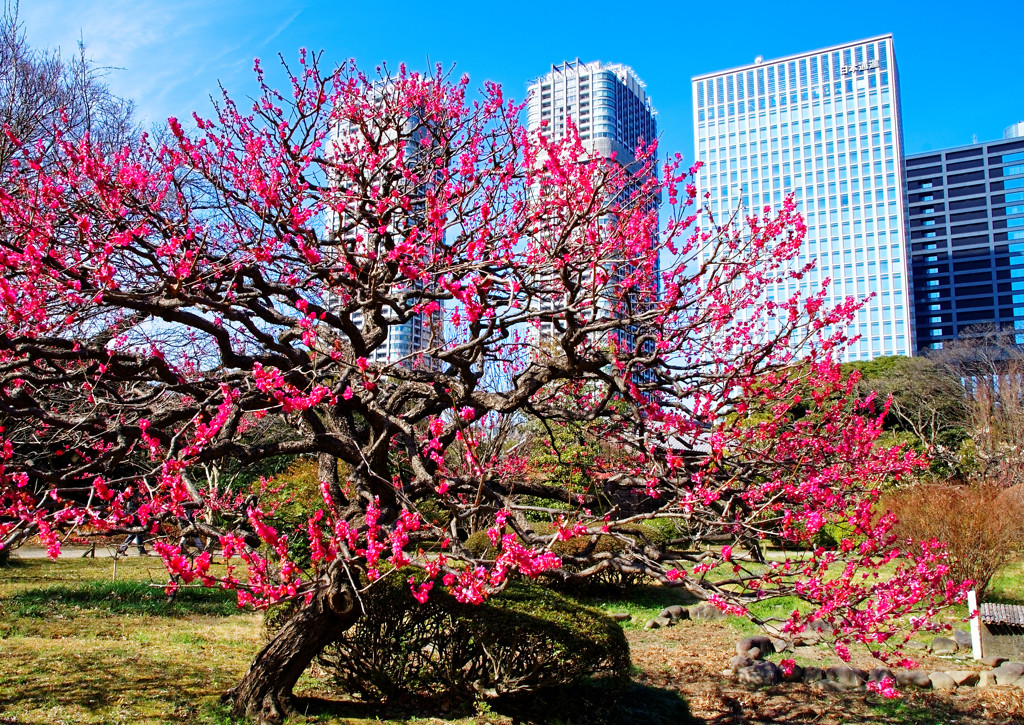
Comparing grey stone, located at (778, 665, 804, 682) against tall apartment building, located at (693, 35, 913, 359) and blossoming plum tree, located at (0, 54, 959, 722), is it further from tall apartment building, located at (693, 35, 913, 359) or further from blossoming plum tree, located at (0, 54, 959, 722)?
tall apartment building, located at (693, 35, 913, 359)

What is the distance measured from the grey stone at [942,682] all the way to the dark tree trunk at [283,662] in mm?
5886

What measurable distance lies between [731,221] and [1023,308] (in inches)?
4523

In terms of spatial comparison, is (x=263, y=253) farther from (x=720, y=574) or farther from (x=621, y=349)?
(x=720, y=574)

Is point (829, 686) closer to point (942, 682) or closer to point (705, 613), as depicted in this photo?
point (942, 682)

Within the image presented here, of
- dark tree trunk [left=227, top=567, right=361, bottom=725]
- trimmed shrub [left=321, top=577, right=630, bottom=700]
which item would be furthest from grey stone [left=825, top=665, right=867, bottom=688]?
dark tree trunk [left=227, top=567, right=361, bottom=725]

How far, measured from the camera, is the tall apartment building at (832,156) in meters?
84.9

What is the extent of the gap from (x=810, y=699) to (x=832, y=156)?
3891 inches

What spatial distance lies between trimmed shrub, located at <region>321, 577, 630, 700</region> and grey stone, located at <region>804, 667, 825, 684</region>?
280cm

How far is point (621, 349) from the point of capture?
18.0 ft

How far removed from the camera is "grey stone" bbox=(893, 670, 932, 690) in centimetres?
684

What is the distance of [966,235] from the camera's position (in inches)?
3905

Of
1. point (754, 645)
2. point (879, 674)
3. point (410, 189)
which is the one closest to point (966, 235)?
point (754, 645)

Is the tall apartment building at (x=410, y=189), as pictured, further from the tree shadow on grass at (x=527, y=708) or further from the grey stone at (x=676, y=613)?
the grey stone at (x=676, y=613)

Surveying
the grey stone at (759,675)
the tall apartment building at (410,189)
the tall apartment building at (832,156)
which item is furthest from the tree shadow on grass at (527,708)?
the tall apartment building at (832,156)
